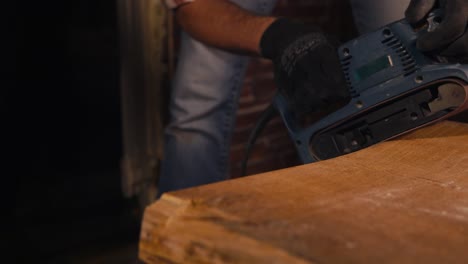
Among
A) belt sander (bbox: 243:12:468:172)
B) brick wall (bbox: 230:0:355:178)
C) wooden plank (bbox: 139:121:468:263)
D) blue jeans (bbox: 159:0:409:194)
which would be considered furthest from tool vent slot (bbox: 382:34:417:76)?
brick wall (bbox: 230:0:355:178)

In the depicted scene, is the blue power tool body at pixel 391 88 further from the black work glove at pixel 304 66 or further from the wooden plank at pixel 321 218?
the wooden plank at pixel 321 218

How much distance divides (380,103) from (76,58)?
1.83 metres

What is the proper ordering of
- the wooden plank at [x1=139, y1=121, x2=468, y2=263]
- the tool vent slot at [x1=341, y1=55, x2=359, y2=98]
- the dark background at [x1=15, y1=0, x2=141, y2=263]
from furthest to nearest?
the dark background at [x1=15, y1=0, x2=141, y2=263]
the tool vent slot at [x1=341, y1=55, x2=359, y2=98]
the wooden plank at [x1=139, y1=121, x2=468, y2=263]

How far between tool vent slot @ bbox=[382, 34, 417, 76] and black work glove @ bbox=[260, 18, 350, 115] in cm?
10

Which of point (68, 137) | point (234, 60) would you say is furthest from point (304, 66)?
point (68, 137)

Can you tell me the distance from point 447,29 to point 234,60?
0.73 metres

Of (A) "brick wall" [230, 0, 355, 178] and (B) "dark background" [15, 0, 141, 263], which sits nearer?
(B) "dark background" [15, 0, 141, 263]

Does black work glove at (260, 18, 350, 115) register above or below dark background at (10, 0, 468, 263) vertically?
above

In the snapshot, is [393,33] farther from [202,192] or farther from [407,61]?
[202,192]

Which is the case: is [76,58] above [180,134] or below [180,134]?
below

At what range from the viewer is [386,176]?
0.72m

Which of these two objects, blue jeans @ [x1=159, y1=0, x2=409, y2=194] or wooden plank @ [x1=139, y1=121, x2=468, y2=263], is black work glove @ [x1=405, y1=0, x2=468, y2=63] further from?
blue jeans @ [x1=159, y1=0, x2=409, y2=194]

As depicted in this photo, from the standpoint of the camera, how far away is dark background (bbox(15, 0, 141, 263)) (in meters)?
2.12

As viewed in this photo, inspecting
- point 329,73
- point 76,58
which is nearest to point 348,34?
point 76,58
